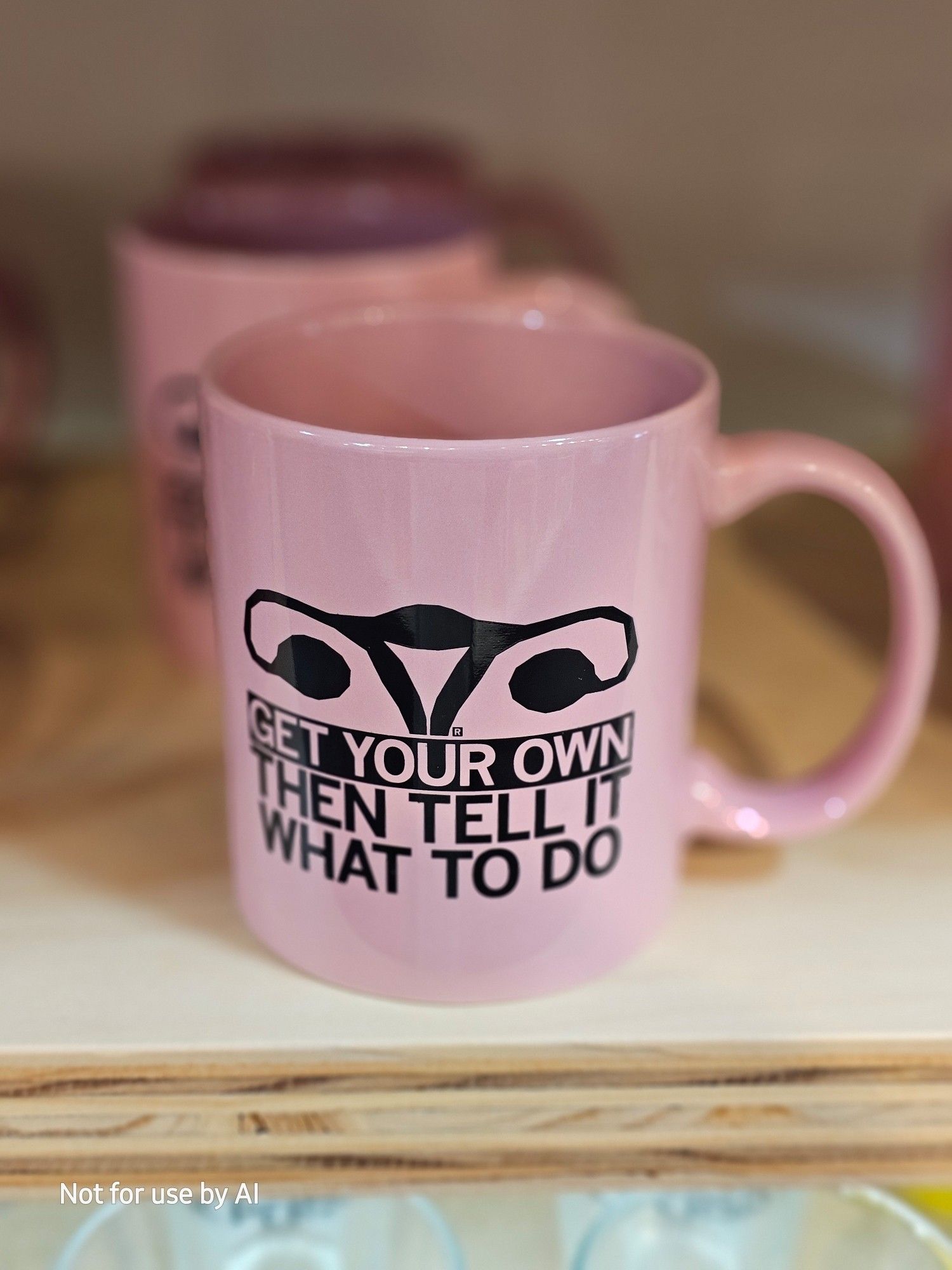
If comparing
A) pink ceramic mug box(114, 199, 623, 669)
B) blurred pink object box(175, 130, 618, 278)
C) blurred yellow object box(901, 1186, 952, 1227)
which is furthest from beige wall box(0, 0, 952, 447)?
blurred yellow object box(901, 1186, 952, 1227)

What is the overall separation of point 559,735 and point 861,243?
17.6 inches

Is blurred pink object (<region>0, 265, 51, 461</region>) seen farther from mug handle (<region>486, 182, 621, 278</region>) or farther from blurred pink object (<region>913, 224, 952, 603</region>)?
blurred pink object (<region>913, 224, 952, 603</region>)

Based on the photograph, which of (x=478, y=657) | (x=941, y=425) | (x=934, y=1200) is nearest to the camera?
(x=478, y=657)

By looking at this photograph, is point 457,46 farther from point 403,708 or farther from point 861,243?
point 403,708

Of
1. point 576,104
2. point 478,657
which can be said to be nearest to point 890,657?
point 478,657

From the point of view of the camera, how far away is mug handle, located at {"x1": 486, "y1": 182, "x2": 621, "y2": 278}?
601mm

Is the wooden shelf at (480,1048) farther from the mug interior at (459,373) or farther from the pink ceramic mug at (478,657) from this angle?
the mug interior at (459,373)

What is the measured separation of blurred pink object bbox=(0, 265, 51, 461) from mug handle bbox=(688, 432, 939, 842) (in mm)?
370

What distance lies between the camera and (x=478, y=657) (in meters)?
0.29

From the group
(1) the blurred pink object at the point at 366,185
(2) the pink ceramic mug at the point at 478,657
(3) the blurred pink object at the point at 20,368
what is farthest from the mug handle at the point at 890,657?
(3) the blurred pink object at the point at 20,368

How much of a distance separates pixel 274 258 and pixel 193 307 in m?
0.03

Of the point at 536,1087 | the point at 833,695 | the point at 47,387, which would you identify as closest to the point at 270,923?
the point at 536,1087

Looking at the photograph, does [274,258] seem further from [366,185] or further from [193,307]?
[366,185]

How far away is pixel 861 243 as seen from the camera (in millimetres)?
652
